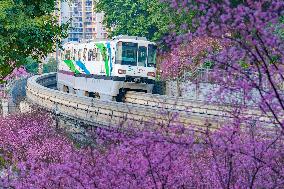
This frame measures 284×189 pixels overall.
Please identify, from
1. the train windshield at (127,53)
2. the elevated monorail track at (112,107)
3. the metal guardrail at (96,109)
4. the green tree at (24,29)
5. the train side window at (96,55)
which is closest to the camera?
the green tree at (24,29)

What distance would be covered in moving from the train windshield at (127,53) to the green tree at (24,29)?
897 cm

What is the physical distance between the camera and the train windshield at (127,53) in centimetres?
2762

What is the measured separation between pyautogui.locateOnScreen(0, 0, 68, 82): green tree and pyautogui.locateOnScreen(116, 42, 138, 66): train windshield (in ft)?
29.4

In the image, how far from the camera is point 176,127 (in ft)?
22.6

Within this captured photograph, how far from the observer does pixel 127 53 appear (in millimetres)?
27859

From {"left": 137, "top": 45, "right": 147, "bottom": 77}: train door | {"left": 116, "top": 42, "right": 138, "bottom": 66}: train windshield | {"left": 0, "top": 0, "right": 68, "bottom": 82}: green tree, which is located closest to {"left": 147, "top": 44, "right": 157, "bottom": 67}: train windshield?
{"left": 137, "top": 45, "right": 147, "bottom": 77}: train door

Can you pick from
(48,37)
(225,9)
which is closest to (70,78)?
(48,37)

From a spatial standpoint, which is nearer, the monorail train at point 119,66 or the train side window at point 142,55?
the monorail train at point 119,66

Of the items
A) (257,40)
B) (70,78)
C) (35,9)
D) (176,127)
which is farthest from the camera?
(70,78)

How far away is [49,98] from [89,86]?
135 inches

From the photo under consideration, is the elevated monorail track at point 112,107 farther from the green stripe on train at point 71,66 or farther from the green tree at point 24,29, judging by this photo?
the green tree at point 24,29

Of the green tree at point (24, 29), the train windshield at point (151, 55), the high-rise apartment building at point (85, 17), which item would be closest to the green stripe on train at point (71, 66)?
the train windshield at point (151, 55)

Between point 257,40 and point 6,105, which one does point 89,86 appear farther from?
point 257,40

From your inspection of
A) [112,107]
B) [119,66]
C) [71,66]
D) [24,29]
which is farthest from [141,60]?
[24,29]
